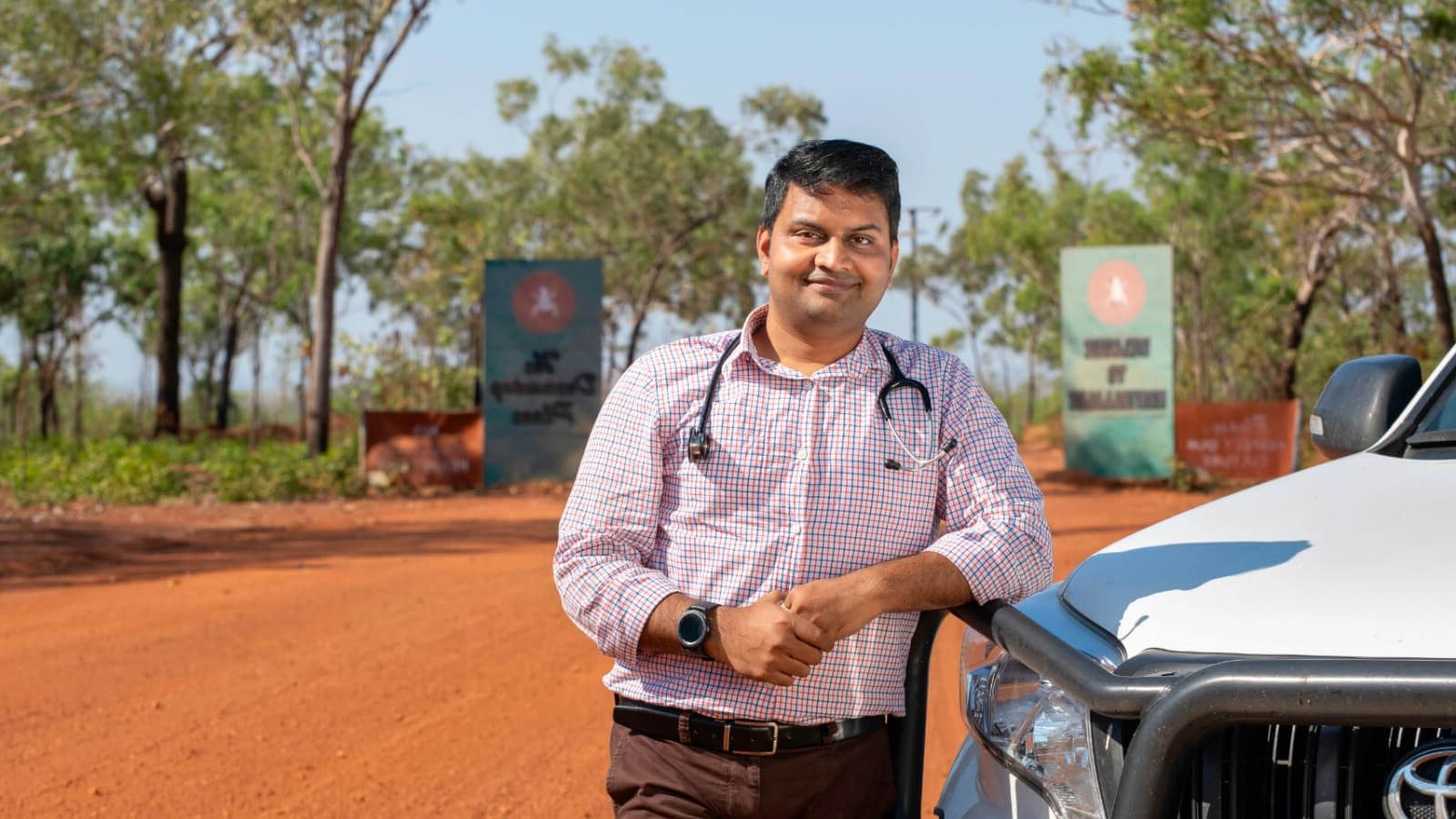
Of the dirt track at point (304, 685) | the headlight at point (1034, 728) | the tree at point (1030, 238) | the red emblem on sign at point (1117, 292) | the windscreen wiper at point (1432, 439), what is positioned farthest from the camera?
the tree at point (1030, 238)

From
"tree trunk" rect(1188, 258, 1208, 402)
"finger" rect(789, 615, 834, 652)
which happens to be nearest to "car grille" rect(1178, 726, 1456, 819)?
"finger" rect(789, 615, 834, 652)

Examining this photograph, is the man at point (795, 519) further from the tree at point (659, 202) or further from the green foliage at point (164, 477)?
the tree at point (659, 202)

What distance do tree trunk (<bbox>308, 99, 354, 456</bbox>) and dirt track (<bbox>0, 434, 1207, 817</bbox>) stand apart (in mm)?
10183

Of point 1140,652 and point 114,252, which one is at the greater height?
point 114,252

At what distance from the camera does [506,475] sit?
835 inches

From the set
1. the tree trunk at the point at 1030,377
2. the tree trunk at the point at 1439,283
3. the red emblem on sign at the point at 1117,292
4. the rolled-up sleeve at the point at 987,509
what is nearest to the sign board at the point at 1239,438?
the red emblem on sign at the point at 1117,292

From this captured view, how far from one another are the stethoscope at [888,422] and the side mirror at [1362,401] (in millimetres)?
893

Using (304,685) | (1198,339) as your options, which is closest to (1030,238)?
(1198,339)

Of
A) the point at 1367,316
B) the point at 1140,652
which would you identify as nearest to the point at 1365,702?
the point at 1140,652

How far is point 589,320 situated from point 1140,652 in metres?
19.4

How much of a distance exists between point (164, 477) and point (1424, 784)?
18.6 m

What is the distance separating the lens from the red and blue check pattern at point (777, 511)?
2773mm

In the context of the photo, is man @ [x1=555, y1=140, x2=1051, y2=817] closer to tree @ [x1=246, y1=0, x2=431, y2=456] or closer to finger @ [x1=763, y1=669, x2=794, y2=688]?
finger @ [x1=763, y1=669, x2=794, y2=688]

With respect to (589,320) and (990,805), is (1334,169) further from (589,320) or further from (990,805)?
(990,805)
